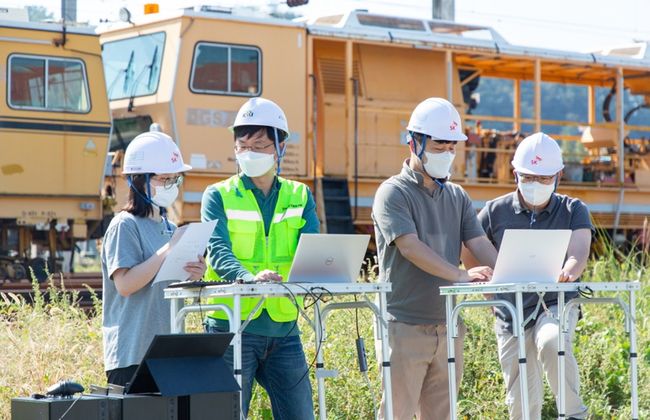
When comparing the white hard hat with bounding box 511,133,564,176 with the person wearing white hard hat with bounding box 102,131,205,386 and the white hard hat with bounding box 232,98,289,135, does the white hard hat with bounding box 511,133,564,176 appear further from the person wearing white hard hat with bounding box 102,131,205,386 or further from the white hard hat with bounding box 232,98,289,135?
the person wearing white hard hat with bounding box 102,131,205,386

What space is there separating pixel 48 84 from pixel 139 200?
1125cm

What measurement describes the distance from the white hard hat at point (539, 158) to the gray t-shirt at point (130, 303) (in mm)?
2488

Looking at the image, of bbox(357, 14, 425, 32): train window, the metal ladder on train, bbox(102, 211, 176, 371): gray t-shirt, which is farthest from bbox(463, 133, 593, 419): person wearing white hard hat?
bbox(357, 14, 425, 32): train window

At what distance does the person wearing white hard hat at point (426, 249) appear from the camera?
6703 mm

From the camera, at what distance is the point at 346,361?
8.98 m

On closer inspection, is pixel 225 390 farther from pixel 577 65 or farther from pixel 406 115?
pixel 577 65

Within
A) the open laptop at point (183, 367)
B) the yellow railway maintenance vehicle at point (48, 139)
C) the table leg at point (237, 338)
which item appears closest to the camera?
the open laptop at point (183, 367)

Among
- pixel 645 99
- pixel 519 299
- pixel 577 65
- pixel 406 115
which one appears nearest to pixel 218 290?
pixel 519 299

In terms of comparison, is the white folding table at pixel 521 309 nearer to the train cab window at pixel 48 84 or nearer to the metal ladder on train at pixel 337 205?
the metal ladder on train at pixel 337 205

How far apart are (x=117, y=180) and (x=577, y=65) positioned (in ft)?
27.8

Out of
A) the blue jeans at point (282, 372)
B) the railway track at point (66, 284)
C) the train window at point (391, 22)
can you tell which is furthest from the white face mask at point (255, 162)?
the train window at point (391, 22)

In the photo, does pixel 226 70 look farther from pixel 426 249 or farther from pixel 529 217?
pixel 426 249

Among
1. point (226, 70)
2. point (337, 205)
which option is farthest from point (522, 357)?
point (226, 70)

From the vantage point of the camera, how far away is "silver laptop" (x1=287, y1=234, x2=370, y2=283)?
5879 millimetres
